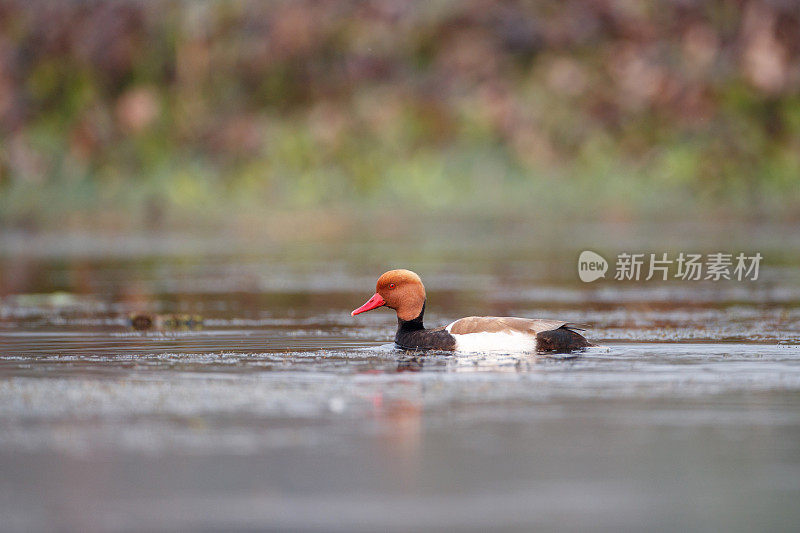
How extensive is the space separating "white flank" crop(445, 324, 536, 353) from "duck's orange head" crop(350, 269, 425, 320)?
83 cm

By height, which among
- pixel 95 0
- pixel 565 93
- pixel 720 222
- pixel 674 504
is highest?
pixel 95 0

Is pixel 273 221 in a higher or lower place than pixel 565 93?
lower

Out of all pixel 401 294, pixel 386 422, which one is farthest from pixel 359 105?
pixel 386 422

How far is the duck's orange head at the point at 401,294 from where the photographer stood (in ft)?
40.3

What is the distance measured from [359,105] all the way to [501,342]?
94.8 feet

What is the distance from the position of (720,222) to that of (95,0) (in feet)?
54.3

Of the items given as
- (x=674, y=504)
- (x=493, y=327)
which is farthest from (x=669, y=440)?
(x=493, y=327)

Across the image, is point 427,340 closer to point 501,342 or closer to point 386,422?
point 501,342

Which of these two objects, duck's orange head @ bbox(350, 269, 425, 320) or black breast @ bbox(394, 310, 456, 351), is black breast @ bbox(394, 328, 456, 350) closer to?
black breast @ bbox(394, 310, 456, 351)

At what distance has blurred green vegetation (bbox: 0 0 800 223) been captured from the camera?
36875 mm

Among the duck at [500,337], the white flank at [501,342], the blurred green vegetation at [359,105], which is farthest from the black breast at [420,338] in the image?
the blurred green vegetation at [359,105]

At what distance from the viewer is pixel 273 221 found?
40031mm

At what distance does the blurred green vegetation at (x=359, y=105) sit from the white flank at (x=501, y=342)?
2457 centimetres

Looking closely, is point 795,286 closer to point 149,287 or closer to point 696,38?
point 149,287
